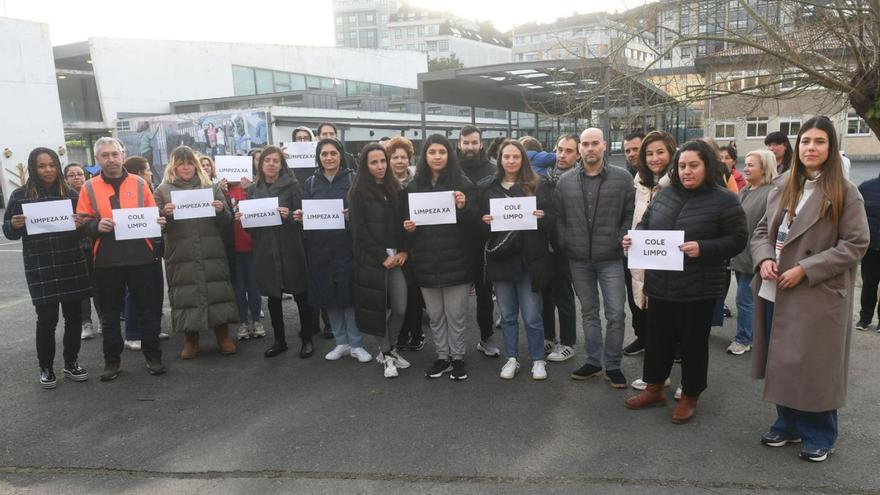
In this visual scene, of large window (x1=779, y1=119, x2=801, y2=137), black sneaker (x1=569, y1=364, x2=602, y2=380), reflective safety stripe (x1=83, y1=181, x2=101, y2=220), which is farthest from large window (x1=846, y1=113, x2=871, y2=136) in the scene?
reflective safety stripe (x1=83, y1=181, x2=101, y2=220)

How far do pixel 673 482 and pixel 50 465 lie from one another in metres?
3.92

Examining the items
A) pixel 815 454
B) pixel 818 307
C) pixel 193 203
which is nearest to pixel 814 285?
pixel 818 307

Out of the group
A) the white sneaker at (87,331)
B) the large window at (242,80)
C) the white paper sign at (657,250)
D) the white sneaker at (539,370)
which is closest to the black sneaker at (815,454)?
the white paper sign at (657,250)

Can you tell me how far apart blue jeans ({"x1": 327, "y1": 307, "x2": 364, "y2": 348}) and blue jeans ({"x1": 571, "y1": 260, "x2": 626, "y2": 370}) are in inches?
84.7

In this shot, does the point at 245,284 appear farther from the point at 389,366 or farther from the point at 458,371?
the point at 458,371

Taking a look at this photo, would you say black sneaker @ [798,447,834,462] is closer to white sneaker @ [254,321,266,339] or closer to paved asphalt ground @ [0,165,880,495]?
paved asphalt ground @ [0,165,880,495]

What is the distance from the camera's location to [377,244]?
17.0 ft

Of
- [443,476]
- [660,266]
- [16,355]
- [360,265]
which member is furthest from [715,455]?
[16,355]

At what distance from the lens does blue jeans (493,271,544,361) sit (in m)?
5.04

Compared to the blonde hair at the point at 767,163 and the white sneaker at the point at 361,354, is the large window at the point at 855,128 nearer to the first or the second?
the blonde hair at the point at 767,163

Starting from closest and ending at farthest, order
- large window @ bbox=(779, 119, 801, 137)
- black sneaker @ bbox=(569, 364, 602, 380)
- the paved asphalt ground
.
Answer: the paved asphalt ground → black sneaker @ bbox=(569, 364, 602, 380) → large window @ bbox=(779, 119, 801, 137)

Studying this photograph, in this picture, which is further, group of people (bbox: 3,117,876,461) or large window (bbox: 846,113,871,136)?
large window (bbox: 846,113,871,136)

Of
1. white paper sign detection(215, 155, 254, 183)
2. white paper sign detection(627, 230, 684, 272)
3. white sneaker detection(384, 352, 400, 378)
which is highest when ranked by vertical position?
white paper sign detection(215, 155, 254, 183)

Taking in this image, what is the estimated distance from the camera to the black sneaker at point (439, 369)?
5273 mm
